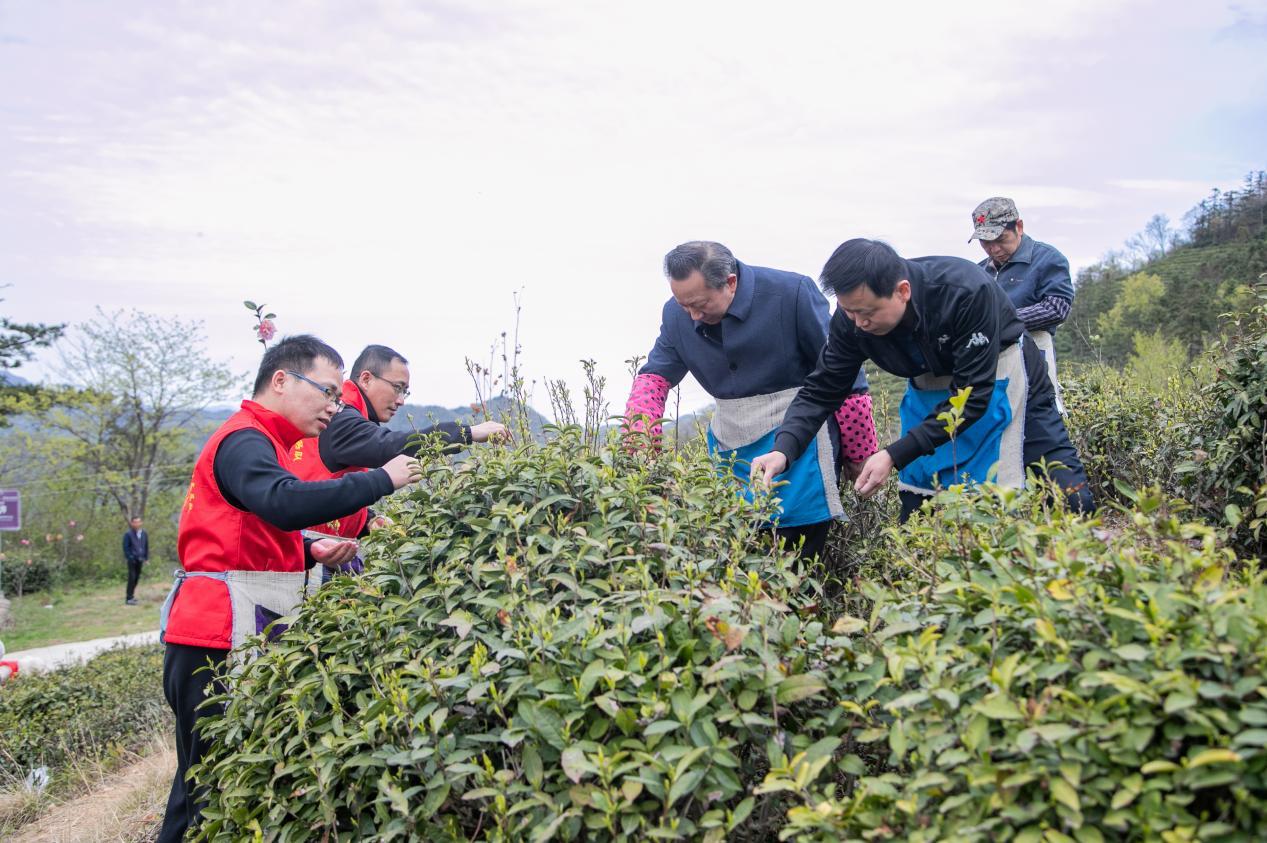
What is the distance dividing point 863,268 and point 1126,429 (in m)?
2.59

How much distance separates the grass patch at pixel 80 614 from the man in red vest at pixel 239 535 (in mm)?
17435

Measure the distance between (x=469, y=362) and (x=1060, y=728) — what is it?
9.03ft

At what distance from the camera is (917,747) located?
5.14 feet

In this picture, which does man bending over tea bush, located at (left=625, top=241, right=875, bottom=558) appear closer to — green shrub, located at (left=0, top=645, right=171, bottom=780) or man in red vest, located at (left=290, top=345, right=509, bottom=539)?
man in red vest, located at (left=290, top=345, right=509, bottom=539)

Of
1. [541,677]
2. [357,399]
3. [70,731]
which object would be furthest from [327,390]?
[70,731]

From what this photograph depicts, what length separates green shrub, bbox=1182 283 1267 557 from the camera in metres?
2.64

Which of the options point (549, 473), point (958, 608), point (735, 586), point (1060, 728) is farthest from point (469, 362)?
point (1060, 728)

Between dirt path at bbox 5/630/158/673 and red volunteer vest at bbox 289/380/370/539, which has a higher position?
red volunteer vest at bbox 289/380/370/539

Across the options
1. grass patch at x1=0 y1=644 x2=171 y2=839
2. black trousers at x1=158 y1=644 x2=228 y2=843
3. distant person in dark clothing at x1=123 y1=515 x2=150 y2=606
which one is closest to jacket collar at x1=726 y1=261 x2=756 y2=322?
black trousers at x1=158 y1=644 x2=228 y2=843

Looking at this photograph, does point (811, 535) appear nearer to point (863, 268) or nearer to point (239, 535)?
point (863, 268)

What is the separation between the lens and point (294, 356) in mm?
3277

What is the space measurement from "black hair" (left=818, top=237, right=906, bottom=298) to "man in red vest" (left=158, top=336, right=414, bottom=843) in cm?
148

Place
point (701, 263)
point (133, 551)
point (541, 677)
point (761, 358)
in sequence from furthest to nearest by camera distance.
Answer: point (133, 551), point (761, 358), point (701, 263), point (541, 677)

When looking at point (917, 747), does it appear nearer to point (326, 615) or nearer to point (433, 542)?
point (433, 542)
